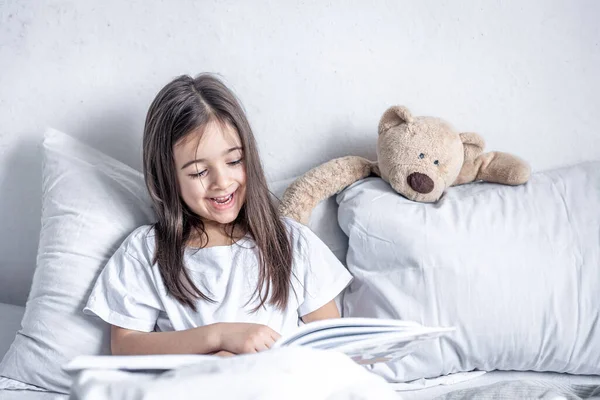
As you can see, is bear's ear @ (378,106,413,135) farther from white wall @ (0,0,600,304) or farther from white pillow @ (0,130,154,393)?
white pillow @ (0,130,154,393)

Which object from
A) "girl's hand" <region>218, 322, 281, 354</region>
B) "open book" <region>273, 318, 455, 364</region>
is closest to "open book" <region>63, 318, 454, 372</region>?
"open book" <region>273, 318, 455, 364</region>

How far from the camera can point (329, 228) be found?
134 centimetres

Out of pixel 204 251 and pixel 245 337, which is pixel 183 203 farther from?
pixel 245 337

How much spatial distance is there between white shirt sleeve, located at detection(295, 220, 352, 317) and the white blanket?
406 millimetres

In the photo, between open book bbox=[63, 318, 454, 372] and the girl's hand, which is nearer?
open book bbox=[63, 318, 454, 372]

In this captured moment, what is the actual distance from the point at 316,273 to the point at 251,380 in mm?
491

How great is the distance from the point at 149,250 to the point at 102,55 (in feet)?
1.59

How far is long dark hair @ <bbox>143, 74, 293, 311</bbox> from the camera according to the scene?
115 centimetres

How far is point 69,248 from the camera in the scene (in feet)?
4.01

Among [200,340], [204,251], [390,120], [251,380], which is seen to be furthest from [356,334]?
[390,120]

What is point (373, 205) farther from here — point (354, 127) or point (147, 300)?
point (147, 300)

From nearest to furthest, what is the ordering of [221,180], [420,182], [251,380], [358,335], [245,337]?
1. [251,380]
2. [358,335]
3. [245,337]
4. [221,180]
5. [420,182]

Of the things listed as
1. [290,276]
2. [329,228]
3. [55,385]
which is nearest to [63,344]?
[55,385]

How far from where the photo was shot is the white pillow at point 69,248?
1168 mm
